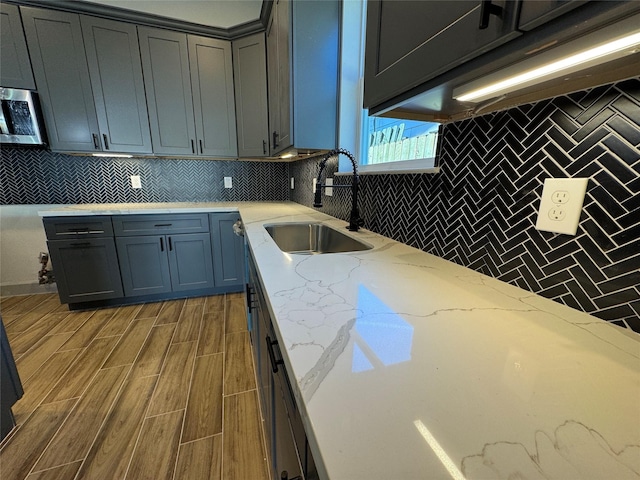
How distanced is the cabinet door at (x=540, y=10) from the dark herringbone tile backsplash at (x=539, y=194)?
1.09 ft

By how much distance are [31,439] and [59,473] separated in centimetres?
29

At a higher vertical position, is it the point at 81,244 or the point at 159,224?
the point at 159,224

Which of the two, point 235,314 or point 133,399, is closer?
point 133,399

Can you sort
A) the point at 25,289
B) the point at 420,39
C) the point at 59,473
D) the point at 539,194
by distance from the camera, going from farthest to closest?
the point at 25,289 < the point at 59,473 < the point at 539,194 < the point at 420,39

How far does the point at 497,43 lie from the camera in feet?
1.30

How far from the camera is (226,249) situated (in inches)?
101

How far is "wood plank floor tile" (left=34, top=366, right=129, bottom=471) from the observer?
1091 millimetres

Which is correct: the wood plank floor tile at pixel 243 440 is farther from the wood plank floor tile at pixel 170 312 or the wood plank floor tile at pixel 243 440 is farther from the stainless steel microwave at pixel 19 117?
the stainless steel microwave at pixel 19 117

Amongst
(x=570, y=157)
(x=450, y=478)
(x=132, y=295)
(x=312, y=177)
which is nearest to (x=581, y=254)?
(x=570, y=157)

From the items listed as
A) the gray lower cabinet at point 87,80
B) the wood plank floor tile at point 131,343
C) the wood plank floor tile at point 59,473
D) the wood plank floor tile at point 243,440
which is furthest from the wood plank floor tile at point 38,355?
the gray lower cabinet at point 87,80

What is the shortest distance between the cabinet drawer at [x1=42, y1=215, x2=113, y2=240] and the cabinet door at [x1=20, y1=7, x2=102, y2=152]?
0.63 metres

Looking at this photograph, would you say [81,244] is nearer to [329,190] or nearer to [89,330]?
[89,330]

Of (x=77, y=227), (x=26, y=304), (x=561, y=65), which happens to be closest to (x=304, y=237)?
(x=561, y=65)

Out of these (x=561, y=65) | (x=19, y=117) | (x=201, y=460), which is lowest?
(x=201, y=460)
